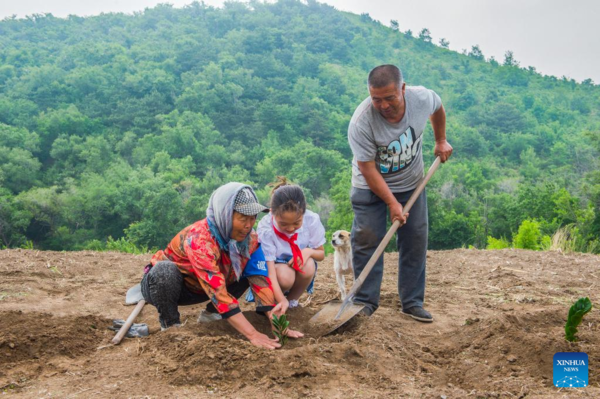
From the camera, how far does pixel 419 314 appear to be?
3.92 meters

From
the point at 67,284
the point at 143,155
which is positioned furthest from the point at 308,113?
the point at 67,284

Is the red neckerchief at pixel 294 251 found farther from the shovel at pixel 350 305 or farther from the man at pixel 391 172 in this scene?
the man at pixel 391 172

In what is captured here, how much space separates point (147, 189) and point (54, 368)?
36972 mm

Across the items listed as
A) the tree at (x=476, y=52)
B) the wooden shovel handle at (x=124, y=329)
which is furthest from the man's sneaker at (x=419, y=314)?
the tree at (x=476, y=52)

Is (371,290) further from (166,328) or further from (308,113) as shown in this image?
(308,113)

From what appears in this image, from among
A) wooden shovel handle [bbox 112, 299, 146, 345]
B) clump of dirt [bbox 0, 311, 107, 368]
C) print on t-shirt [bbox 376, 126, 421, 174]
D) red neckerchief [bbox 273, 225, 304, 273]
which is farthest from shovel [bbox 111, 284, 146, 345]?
print on t-shirt [bbox 376, 126, 421, 174]

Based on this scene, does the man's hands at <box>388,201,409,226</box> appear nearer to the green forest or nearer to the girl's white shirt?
the girl's white shirt

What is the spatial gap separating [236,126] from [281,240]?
51.9 metres

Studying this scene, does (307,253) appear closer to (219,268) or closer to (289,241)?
(289,241)

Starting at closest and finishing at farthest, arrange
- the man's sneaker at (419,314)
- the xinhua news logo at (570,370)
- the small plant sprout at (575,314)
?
1. the xinhua news logo at (570,370)
2. the small plant sprout at (575,314)
3. the man's sneaker at (419,314)

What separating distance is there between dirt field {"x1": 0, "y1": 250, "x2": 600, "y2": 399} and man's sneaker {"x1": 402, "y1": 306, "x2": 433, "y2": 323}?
0.06m

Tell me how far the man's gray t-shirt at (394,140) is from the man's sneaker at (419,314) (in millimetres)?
925

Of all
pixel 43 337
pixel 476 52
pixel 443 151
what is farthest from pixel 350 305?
pixel 476 52

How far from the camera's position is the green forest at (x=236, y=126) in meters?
34.6
